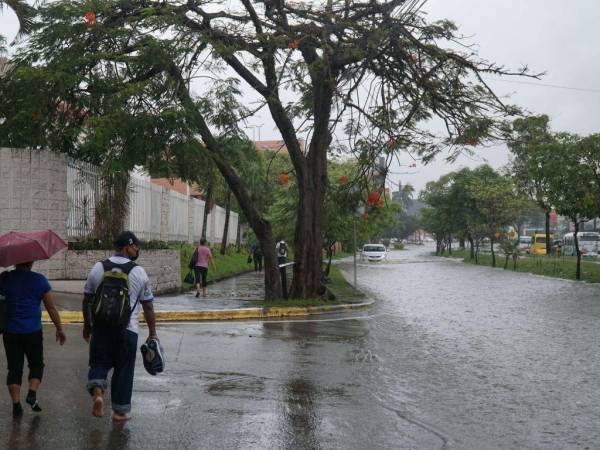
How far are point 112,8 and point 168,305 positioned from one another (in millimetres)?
6545

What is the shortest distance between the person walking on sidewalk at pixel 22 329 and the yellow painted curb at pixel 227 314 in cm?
677

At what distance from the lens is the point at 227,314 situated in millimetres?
14781

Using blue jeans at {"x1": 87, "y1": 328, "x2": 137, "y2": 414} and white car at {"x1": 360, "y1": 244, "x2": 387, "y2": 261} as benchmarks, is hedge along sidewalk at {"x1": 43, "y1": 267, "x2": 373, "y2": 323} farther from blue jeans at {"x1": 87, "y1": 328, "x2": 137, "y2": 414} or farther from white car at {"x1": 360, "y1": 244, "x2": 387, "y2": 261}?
white car at {"x1": 360, "y1": 244, "x2": 387, "y2": 261}

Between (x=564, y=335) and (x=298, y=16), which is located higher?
(x=298, y=16)

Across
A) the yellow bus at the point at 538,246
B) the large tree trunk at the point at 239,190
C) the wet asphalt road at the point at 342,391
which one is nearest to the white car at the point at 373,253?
the yellow bus at the point at 538,246

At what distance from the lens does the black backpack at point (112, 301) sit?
19.2 feet

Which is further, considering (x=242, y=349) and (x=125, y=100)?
(x=125, y=100)

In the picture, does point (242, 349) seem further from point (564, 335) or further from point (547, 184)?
point (547, 184)

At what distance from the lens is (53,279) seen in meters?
16.0

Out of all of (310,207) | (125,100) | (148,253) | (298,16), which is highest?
(298,16)

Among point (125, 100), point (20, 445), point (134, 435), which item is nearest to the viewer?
point (20, 445)

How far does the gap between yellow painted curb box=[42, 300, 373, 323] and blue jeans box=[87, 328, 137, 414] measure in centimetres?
731

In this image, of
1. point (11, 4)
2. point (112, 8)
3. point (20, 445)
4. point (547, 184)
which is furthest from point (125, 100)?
point (547, 184)

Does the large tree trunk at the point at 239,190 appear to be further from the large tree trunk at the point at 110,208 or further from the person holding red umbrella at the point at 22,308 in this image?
the person holding red umbrella at the point at 22,308
